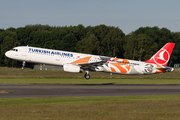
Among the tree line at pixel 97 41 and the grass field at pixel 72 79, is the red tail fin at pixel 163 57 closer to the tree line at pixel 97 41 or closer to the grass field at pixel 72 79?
the grass field at pixel 72 79

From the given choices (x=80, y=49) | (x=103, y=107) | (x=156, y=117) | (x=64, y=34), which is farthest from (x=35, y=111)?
(x=64, y=34)

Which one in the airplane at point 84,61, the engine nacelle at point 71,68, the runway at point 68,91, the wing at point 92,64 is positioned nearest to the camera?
the runway at point 68,91

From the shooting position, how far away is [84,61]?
47.7 meters

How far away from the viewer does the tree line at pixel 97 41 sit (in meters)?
125

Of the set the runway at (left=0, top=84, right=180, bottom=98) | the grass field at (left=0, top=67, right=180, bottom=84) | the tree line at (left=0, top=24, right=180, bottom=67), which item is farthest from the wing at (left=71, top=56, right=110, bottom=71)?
the tree line at (left=0, top=24, right=180, bottom=67)

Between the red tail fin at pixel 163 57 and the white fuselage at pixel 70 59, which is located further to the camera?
the red tail fin at pixel 163 57

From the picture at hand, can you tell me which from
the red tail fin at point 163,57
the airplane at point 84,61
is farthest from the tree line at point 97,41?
the airplane at point 84,61

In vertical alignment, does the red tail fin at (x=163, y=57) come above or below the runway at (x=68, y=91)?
above

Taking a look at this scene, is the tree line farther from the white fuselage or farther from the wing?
the wing

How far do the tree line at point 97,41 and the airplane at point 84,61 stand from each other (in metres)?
70.3

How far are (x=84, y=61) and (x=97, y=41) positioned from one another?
271ft

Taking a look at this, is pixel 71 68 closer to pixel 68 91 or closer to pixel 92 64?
pixel 92 64

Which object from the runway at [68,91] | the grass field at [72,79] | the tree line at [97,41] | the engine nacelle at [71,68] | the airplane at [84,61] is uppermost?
the tree line at [97,41]

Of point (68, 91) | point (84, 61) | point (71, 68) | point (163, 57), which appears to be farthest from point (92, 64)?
point (163, 57)
